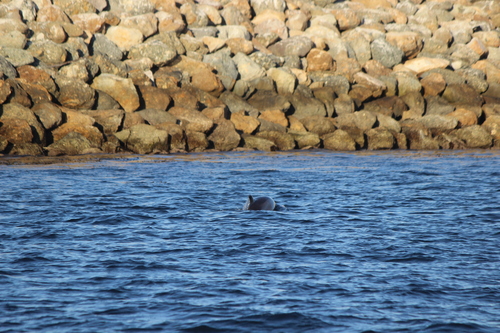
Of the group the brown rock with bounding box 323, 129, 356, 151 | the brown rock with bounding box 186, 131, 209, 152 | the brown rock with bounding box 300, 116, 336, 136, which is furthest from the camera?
the brown rock with bounding box 300, 116, 336, 136

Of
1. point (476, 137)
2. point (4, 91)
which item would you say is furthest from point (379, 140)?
point (4, 91)

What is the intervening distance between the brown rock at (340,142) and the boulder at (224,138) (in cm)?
381

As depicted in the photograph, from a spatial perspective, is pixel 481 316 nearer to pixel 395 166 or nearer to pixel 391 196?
pixel 391 196

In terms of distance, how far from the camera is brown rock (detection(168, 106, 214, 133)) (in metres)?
23.7

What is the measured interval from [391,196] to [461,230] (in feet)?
12.2

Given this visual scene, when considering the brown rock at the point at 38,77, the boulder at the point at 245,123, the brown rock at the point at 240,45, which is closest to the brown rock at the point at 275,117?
the boulder at the point at 245,123

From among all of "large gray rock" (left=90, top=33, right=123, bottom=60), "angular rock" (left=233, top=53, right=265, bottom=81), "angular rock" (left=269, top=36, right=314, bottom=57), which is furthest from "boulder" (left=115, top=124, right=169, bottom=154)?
"angular rock" (left=269, top=36, right=314, bottom=57)

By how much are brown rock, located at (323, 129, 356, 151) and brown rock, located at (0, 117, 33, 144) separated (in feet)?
37.6

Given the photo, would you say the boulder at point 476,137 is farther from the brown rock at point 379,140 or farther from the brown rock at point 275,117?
the brown rock at point 275,117

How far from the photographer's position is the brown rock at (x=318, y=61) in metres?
31.2

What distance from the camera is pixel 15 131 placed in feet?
65.9

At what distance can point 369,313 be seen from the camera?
20.5 feet

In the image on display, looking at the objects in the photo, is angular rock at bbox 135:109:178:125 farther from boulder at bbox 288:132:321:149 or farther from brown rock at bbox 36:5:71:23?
brown rock at bbox 36:5:71:23

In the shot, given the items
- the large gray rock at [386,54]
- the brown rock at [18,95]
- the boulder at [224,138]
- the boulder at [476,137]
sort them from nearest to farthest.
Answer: the brown rock at [18,95] < the boulder at [224,138] < the boulder at [476,137] < the large gray rock at [386,54]
